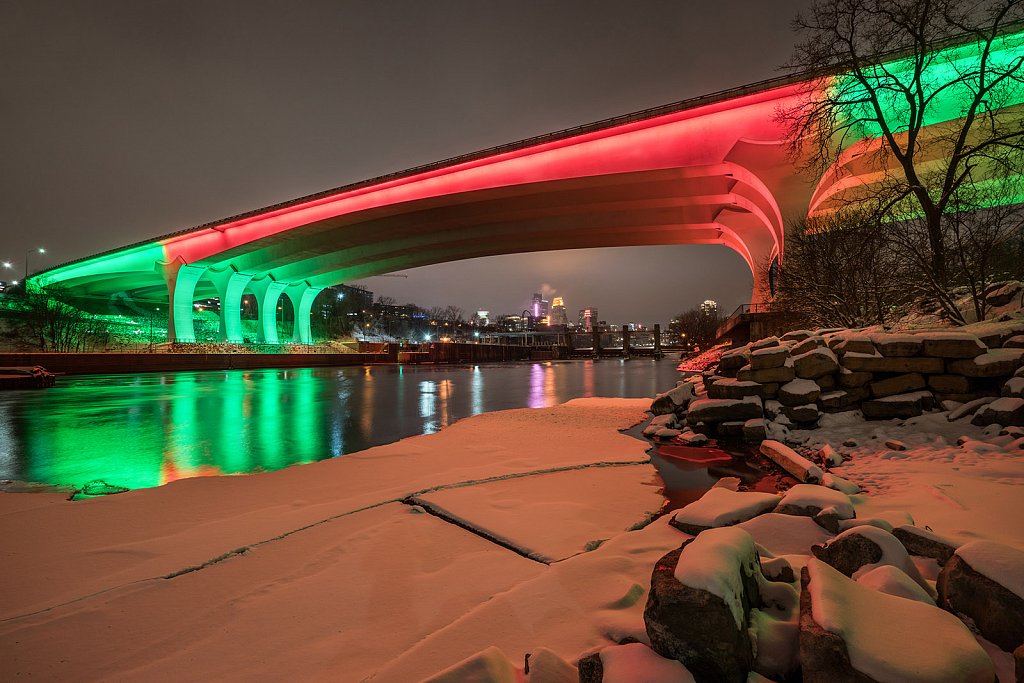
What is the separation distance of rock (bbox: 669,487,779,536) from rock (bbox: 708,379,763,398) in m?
4.23


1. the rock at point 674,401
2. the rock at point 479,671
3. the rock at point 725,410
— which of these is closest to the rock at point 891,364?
the rock at point 725,410

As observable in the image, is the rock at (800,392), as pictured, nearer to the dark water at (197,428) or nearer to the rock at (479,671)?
the dark water at (197,428)

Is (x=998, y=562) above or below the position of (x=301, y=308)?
below

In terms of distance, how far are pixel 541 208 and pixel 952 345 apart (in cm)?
2362

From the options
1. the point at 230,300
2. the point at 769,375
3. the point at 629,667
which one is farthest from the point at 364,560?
the point at 230,300

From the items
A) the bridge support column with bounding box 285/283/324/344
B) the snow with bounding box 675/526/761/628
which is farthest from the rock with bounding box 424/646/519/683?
the bridge support column with bounding box 285/283/324/344

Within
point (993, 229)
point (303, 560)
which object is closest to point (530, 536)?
point (303, 560)

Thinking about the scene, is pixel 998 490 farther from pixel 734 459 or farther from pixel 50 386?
pixel 50 386

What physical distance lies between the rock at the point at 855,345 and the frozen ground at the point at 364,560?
1.63 m

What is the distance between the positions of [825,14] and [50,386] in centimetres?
2919

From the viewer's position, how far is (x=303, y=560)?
2.74m

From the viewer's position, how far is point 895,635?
56.1 inches

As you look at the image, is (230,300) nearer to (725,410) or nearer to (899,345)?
(725,410)

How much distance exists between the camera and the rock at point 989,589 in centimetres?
149
